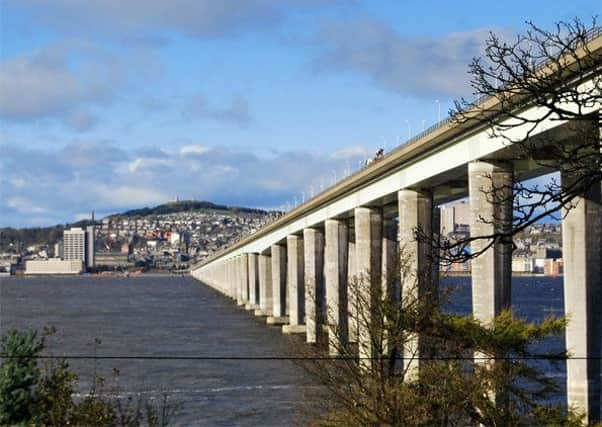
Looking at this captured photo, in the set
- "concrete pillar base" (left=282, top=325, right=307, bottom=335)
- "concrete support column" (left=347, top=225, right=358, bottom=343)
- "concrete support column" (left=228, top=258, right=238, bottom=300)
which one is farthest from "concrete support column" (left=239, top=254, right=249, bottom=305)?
"concrete pillar base" (left=282, top=325, right=307, bottom=335)

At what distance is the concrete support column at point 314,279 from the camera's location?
7431cm

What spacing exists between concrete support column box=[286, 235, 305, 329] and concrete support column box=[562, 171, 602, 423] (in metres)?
50.1

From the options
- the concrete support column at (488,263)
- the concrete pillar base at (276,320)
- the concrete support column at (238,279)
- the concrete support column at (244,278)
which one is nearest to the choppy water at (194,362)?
the concrete pillar base at (276,320)

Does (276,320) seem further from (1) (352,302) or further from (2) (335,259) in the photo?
(1) (352,302)

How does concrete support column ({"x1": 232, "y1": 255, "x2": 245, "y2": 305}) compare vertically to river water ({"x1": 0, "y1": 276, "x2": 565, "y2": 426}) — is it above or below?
above

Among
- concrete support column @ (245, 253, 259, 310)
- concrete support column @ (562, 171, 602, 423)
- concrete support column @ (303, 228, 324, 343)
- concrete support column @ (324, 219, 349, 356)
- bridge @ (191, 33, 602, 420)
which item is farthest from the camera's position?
concrete support column @ (245, 253, 259, 310)

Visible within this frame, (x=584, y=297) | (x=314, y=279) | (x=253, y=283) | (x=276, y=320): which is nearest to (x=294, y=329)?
(x=314, y=279)

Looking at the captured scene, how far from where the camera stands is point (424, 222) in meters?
54.8

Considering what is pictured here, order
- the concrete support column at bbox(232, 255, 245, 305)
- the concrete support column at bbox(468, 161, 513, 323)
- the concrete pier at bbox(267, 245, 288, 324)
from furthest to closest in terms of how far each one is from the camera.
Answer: the concrete support column at bbox(232, 255, 245, 305), the concrete pier at bbox(267, 245, 288, 324), the concrete support column at bbox(468, 161, 513, 323)

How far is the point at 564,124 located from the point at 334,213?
43.4 metres

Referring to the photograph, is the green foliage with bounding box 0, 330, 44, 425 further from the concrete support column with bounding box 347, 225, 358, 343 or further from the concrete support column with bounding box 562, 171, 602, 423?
the concrete support column with bounding box 562, 171, 602, 423

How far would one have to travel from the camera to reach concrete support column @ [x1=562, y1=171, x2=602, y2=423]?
3625 cm

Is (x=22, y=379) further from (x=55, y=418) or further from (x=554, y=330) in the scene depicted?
(x=554, y=330)

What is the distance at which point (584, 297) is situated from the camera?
3709cm
